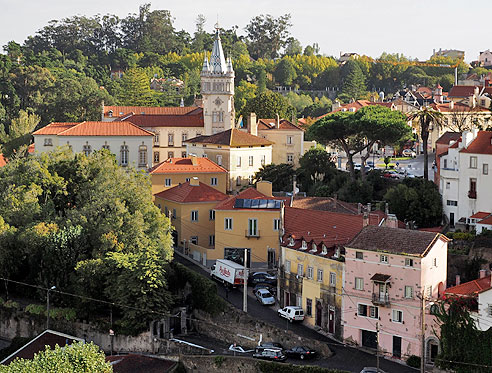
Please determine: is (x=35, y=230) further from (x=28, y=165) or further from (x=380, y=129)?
(x=380, y=129)

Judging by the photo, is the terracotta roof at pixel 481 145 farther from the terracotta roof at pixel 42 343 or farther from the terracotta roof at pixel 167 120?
the terracotta roof at pixel 167 120

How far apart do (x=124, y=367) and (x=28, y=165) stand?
17.5m

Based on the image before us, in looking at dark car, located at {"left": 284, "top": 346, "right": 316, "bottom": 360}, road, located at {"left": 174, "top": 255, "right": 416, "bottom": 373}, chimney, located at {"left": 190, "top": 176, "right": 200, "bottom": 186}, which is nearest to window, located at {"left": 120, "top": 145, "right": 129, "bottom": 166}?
chimney, located at {"left": 190, "top": 176, "right": 200, "bottom": 186}

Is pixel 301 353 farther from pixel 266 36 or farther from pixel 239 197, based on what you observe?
pixel 266 36

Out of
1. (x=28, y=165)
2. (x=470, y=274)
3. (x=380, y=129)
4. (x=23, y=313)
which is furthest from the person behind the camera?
(x=380, y=129)

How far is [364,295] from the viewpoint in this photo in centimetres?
4312

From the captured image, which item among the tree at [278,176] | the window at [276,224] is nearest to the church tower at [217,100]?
the tree at [278,176]

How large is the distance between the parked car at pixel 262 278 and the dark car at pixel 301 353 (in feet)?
28.0

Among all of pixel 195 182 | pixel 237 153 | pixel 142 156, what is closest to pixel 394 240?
pixel 195 182

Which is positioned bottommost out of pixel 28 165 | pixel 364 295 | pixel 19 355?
pixel 19 355

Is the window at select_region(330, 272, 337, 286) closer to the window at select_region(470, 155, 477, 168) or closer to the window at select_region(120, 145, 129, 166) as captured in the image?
the window at select_region(470, 155, 477, 168)

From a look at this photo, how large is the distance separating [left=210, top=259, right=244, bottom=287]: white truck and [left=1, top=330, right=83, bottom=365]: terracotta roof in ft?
26.8

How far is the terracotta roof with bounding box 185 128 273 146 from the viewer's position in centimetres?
7131

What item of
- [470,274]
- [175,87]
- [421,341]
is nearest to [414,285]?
[421,341]
